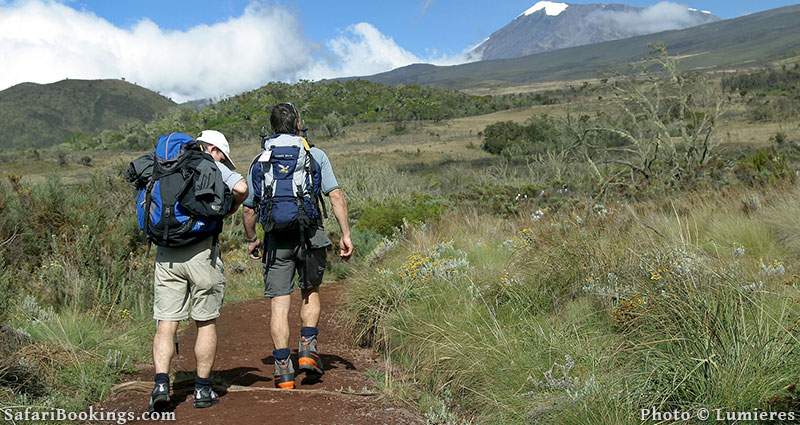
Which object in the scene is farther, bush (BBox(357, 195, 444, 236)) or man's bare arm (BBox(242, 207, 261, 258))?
bush (BBox(357, 195, 444, 236))

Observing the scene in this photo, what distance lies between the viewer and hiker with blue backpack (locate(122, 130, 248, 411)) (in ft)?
14.8

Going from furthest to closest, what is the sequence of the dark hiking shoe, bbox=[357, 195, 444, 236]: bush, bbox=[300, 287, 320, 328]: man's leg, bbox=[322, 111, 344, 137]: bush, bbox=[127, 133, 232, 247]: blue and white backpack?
1. bbox=[322, 111, 344, 137]: bush
2. bbox=[357, 195, 444, 236]: bush
3. bbox=[300, 287, 320, 328]: man's leg
4. the dark hiking shoe
5. bbox=[127, 133, 232, 247]: blue and white backpack

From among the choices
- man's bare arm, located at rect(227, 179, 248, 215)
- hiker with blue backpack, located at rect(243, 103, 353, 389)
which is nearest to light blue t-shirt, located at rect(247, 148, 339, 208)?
hiker with blue backpack, located at rect(243, 103, 353, 389)

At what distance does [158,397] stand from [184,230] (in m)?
0.98

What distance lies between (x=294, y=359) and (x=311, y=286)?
3.53 ft

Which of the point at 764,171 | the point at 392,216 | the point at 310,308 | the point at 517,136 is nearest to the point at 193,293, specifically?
the point at 310,308

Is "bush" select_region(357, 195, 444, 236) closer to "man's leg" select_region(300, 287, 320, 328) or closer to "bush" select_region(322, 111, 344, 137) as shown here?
"man's leg" select_region(300, 287, 320, 328)

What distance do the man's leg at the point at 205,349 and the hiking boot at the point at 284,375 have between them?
1.86 ft

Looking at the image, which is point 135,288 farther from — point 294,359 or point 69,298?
point 294,359

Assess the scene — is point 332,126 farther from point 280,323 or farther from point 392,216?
point 280,323

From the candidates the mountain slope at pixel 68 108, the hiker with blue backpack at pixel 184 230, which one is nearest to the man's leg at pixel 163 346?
the hiker with blue backpack at pixel 184 230

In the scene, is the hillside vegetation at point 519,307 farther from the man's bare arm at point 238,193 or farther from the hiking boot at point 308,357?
the man's bare arm at point 238,193

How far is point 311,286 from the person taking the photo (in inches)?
215

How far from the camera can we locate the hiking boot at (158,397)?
4.55 m
